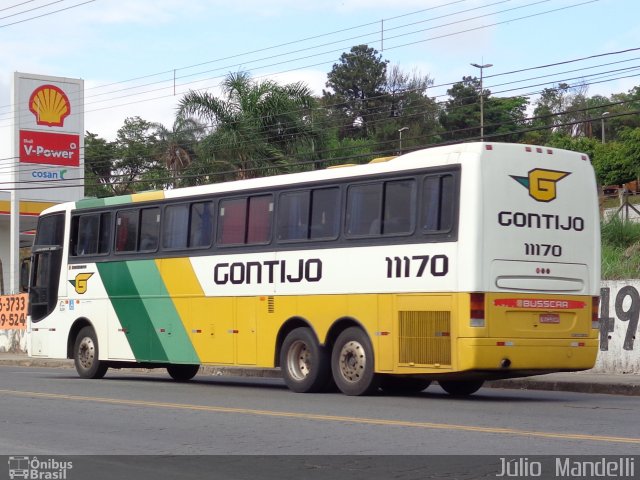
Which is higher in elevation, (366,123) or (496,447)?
(366,123)

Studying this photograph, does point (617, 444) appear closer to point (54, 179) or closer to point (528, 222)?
point (528, 222)

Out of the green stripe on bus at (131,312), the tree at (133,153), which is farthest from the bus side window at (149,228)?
the tree at (133,153)

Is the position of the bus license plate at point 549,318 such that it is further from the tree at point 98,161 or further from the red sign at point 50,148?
the tree at point 98,161

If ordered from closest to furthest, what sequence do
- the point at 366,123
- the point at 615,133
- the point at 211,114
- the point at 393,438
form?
the point at 393,438, the point at 211,114, the point at 366,123, the point at 615,133

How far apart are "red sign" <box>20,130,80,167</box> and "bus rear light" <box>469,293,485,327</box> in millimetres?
33114

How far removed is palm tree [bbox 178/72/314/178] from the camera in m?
38.4

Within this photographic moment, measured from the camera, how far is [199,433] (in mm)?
11578

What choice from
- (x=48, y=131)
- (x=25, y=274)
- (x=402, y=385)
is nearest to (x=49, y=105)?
(x=48, y=131)

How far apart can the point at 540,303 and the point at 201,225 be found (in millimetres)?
6582

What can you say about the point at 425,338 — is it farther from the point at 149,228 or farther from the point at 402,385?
the point at 149,228

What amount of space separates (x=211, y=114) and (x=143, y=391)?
71.2 ft

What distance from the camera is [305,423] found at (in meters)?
12.4

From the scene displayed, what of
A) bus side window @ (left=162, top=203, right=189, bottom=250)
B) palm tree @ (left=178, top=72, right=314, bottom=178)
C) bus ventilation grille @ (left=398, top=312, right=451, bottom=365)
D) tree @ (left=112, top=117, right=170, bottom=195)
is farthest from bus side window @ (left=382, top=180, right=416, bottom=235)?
tree @ (left=112, top=117, right=170, bottom=195)
